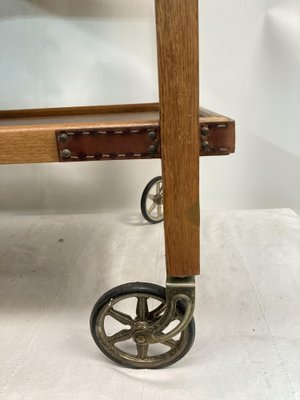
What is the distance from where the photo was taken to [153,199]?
1291 mm

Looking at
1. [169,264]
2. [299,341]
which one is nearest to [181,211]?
[169,264]

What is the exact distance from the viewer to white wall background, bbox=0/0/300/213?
125 cm

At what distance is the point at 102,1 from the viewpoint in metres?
1.26

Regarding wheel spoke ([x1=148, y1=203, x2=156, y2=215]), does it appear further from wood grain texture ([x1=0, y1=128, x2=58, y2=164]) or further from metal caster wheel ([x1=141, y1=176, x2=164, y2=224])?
wood grain texture ([x1=0, y1=128, x2=58, y2=164])

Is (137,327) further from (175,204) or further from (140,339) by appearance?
(175,204)

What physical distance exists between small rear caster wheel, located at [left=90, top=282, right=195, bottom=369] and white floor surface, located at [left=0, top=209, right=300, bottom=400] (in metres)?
0.02

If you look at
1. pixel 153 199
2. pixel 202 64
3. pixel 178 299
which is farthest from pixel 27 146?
pixel 202 64

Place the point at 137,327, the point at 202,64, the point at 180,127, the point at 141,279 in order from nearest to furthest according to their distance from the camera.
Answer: the point at 180,127 < the point at 137,327 < the point at 141,279 < the point at 202,64

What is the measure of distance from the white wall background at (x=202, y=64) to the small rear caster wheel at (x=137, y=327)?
31.5 inches

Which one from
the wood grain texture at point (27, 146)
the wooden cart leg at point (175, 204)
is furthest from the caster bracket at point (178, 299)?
the wood grain texture at point (27, 146)

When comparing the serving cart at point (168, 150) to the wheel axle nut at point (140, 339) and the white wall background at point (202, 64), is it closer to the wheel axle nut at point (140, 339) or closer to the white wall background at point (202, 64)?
the wheel axle nut at point (140, 339)

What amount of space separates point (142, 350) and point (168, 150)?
326 mm

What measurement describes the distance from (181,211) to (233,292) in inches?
15.1

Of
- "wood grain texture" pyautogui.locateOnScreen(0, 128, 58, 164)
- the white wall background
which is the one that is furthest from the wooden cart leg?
the white wall background
